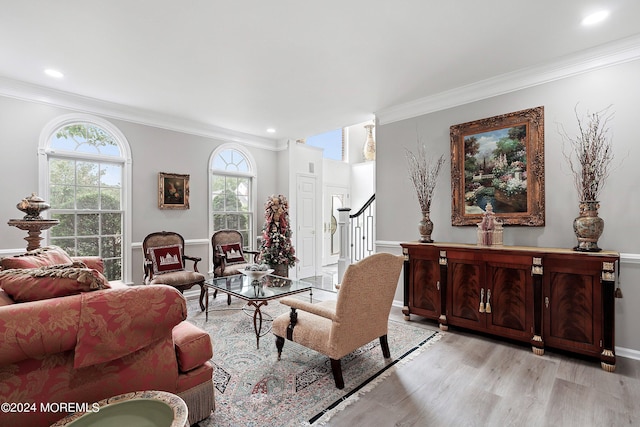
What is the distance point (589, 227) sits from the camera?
258cm

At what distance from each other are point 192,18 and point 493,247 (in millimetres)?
3388

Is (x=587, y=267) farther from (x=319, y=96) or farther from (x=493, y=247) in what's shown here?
(x=319, y=96)

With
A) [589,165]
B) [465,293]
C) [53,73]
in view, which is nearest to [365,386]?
[465,293]

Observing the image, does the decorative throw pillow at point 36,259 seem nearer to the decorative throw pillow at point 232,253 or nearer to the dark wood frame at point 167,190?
the dark wood frame at point 167,190

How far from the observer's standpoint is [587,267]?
253cm

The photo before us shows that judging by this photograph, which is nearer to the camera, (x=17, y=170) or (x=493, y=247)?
(x=493, y=247)

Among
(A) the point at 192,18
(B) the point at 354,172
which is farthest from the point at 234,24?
(B) the point at 354,172

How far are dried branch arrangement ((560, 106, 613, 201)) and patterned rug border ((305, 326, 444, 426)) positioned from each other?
2010 mm

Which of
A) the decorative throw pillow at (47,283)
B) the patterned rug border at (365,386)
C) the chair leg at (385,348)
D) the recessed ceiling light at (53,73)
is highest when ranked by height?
the recessed ceiling light at (53,73)

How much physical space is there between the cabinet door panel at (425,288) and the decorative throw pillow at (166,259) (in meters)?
3.17

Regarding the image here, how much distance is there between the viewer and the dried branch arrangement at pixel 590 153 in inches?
105

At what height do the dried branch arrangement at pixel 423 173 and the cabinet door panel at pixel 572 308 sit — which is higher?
the dried branch arrangement at pixel 423 173

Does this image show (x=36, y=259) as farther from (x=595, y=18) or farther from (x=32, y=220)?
(x=595, y=18)

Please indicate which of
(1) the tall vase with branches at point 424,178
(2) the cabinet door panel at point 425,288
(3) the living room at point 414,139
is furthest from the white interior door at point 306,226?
(2) the cabinet door panel at point 425,288
